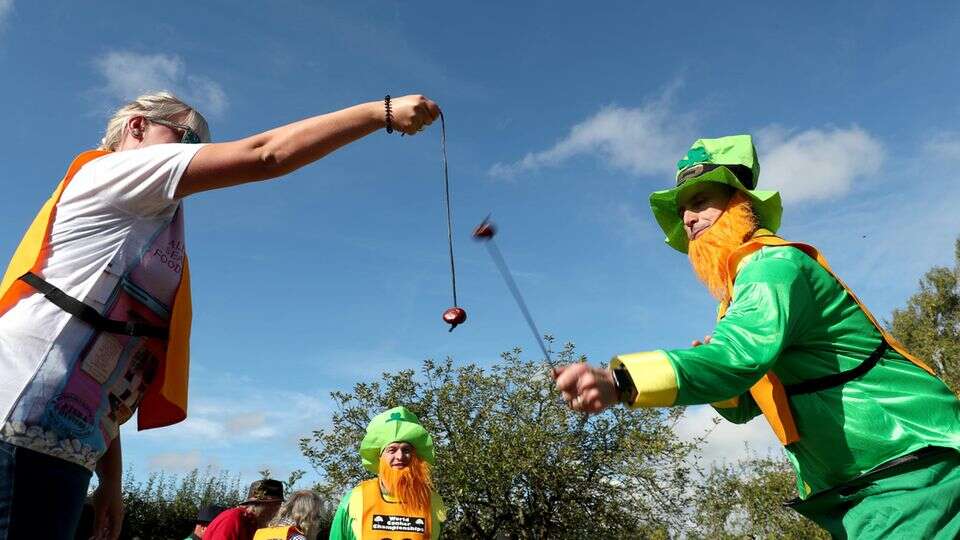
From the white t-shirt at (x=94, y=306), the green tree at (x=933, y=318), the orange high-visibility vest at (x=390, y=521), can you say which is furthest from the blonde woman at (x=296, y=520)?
the green tree at (x=933, y=318)

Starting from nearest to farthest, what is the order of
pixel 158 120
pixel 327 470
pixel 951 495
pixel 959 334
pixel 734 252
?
pixel 951 495
pixel 158 120
pixel 734 252
pixel 327 470
pixel 959 334

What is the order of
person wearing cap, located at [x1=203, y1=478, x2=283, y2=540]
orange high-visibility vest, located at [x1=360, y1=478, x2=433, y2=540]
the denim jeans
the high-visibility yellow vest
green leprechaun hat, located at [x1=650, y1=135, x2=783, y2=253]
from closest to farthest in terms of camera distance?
1. the denim jeans
2. green leprechaun hat, located at [x1=650, y1=135, x2=783, y2=253]
3. orange high-visibility vest, located at [x1=360, y1=478, x2=433, y2=540]
4. the high-visibility yellow vest
5. person wearing cap, located at [x1=203, y1=478, x2=283, y2=540]

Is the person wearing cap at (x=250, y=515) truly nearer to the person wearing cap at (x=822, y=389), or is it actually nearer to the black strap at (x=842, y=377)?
the person wearing cap at (x=822, y=389)

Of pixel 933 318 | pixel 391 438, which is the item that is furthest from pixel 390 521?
pixel 933 318

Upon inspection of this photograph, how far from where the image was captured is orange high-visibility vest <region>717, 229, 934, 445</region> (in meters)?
2.24

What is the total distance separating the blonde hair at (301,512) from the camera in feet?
22.2

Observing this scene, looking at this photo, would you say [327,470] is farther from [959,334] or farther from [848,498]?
[959,334]

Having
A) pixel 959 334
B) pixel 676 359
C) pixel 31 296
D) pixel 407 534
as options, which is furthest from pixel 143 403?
pixel 959 334

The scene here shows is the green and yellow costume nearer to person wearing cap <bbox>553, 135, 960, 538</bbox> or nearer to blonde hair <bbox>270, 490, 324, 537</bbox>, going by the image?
person wearing cap <bbox>553, 135, 960, 538</bbox>

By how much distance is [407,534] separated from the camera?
232 inches

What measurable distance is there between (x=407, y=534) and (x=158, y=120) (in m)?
4.64

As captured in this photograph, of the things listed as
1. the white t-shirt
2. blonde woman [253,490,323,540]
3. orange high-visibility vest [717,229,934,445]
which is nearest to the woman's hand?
the white t-shirt

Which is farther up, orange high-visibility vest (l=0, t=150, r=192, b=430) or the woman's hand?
the woman's hand

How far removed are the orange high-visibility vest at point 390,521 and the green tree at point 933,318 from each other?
32.8 m
